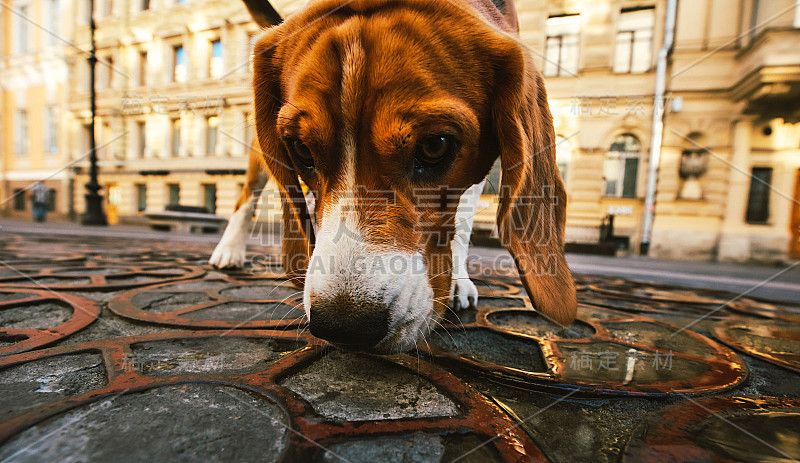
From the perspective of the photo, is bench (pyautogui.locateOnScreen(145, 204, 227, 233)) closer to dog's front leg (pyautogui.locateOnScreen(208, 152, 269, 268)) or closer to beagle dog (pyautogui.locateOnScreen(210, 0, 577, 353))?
dog's front leg (pyautogui.locateOnScreen(208, 152, 269, 268))

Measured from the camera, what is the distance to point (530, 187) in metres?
1.49

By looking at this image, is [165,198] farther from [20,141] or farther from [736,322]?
[736,322]

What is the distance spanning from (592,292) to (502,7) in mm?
2154

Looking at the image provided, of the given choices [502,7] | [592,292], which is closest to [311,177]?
[502,7]

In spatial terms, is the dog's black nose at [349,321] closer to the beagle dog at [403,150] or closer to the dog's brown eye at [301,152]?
the beagle dog at [403,150]

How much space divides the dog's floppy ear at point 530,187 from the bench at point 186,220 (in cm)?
1543

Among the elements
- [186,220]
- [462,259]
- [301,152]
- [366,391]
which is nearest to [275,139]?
[301,152]

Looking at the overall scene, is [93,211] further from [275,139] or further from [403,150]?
[403,150]

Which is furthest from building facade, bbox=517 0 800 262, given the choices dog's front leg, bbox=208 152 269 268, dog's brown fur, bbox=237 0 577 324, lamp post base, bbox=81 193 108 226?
lamp post base, bbox=81 193 108 226

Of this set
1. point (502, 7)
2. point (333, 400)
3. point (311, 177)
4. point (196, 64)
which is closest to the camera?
point (333, 400)

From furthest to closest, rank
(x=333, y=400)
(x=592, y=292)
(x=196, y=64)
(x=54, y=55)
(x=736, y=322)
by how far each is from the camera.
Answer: (x=54, y=55) → (x=196, y=64) → (x=592, y=292) → (x=736, y=322) → (x=333, y=400)

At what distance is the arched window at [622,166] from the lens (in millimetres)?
13477

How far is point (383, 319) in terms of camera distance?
1014mm

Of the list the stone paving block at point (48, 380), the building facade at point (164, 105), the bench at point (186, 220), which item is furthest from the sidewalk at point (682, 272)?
the building facade at point (164, 105)
